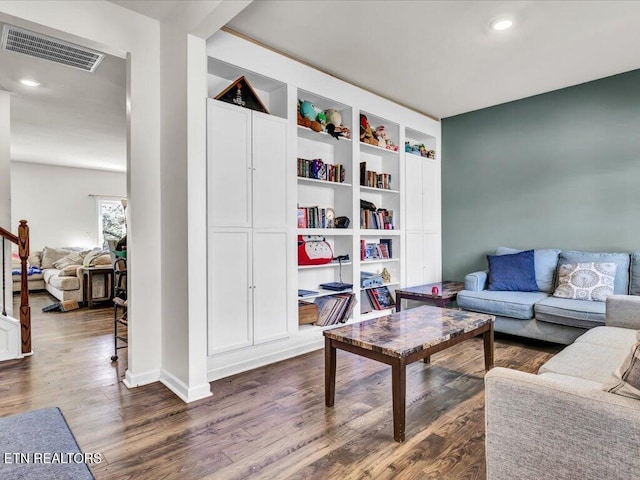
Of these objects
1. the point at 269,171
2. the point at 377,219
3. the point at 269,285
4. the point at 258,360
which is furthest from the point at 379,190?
the point at 258,360

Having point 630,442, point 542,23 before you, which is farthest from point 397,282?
point 630,442

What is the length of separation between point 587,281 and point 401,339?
237 centimetres

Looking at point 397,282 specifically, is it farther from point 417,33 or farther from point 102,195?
point 102,195

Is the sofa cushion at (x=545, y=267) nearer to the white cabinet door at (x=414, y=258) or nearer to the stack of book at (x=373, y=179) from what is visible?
the white cabinet door at (x=414, y=258)

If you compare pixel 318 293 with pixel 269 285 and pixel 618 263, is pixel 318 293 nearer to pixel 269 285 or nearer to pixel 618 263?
pixel 269 285

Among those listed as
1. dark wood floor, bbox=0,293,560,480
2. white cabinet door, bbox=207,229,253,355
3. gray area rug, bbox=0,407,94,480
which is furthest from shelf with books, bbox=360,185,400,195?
gray area rug, bbox=0,407,94,480

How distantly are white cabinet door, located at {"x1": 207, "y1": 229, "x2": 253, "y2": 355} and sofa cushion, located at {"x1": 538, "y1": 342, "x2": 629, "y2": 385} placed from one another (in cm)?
198

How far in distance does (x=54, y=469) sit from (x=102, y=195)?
801cm

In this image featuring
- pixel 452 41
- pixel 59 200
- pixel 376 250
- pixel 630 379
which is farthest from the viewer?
pixel 59 200

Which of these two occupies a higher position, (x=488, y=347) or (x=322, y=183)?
(x=322, y=183)

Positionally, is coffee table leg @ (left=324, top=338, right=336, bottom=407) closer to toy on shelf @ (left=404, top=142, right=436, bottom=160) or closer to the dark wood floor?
the dark wood floor

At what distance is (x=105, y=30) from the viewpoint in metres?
2.45

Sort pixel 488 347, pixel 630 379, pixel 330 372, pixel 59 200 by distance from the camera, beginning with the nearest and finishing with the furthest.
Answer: pixel 630 379
pixel 330 372
pixel 488 347
pixel 59 200

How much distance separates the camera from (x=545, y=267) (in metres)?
3.92
